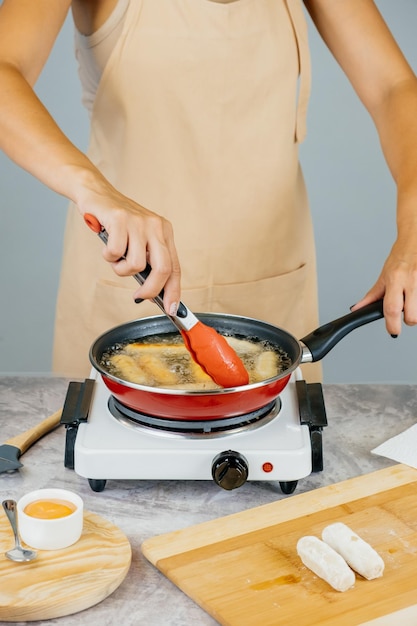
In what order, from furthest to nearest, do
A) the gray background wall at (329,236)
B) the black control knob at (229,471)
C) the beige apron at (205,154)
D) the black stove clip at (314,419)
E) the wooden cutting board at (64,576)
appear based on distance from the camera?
1. the gray background wall at (329,236)
2. the beige apron at (205,154)
3. the black stove clip at (314,419)
4. the black control knob at (229,471)
5. the wooden cutting board at (64,576)

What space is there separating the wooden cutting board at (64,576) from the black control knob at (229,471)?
202mm

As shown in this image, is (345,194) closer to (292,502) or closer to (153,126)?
(153,126)

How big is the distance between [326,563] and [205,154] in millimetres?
1223

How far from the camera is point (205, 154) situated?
2236 millimetres

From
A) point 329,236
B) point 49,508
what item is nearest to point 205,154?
point 49,508

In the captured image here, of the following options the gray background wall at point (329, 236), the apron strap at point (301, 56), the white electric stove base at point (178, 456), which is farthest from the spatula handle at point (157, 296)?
the gray background wall at point (329, 236)

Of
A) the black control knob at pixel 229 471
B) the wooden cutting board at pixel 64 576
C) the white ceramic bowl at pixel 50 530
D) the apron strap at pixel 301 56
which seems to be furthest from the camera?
the apron strap at pixel 301 56

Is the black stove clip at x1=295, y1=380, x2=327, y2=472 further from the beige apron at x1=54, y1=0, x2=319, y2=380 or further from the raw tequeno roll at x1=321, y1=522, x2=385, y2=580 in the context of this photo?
the beige apron at x1=54, y1=0, x2=319, y2=380

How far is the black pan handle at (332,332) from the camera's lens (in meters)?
1.72

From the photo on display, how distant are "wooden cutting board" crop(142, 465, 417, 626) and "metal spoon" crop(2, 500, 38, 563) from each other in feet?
0.60

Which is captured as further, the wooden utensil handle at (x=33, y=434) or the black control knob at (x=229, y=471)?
the wooden utensil handle at (x=33, y=434)

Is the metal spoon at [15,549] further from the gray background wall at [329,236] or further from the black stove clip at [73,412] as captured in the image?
the gray background wall at [329,236]

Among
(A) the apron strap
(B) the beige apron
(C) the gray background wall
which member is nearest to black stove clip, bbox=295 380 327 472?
(B) the beige apron

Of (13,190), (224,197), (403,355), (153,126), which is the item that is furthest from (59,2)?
(403,355)
